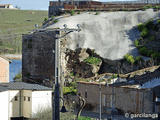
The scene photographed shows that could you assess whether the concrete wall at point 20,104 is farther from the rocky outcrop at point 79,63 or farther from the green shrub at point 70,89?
the rocky outcrop at point 79,63

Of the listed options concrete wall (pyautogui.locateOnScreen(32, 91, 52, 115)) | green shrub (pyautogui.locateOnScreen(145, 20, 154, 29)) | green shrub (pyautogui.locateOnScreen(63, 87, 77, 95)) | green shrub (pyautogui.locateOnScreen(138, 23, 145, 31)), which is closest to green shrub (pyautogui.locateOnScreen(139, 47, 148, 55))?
green shrub (pyautogui.locateOnScreen(145, 20, 154, 29))

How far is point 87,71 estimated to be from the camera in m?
49.0

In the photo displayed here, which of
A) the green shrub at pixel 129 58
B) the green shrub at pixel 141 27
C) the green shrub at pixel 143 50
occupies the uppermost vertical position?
the green shrub at pixel 141 27

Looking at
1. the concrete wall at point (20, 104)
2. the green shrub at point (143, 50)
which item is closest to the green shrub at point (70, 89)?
the green shrub at point (143, 50)

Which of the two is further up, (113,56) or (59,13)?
(59,13)

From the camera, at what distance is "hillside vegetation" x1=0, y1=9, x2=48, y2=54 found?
83750 millimetres

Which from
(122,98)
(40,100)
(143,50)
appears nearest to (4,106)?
(40,100)

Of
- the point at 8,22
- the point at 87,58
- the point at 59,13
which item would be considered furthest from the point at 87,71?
the point at 8,22

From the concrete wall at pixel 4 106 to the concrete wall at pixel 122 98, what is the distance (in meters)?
5.88

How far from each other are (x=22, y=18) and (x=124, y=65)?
55.8 metres

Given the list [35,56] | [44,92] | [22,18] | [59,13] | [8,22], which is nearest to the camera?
[44,92]

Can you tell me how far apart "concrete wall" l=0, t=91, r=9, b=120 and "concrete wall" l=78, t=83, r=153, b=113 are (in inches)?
231

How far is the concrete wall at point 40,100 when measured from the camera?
36.4 m

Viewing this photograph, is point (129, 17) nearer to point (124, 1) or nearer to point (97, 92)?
point (124, 1)
